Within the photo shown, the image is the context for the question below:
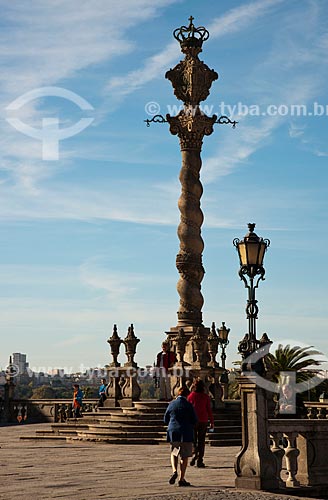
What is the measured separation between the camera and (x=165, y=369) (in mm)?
30891

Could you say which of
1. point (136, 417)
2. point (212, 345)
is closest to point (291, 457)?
point (136, 417)

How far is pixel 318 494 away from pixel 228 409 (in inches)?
561

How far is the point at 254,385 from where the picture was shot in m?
14.7

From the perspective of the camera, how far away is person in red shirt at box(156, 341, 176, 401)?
30750 millimetres

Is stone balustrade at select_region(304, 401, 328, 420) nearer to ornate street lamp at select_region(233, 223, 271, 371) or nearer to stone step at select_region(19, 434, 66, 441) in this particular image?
stone step at select_region(19, 434, 66, 441)

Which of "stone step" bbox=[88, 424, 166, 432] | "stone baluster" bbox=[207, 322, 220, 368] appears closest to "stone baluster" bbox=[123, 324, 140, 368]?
"stone baluster" bbox=[207, 322, 220, 368]

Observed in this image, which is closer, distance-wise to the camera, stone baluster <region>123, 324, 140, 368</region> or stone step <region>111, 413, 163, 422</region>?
stone step <region>111, 413, 163, 422</region>

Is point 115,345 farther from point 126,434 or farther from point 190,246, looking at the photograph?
point 126,434

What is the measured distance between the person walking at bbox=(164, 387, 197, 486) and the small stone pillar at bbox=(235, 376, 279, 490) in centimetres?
94

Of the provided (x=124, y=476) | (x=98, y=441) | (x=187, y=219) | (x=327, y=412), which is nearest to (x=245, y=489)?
(x=124, y=476)

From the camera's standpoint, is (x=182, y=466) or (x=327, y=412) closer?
(x=182, y=466)

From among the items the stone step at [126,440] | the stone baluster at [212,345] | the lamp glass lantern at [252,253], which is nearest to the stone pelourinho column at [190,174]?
the stone baluster at [212,345]

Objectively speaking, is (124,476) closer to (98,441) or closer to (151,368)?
(98,441)

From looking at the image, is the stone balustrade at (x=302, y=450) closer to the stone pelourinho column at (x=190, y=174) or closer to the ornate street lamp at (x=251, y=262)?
the ornate street lamp at (x=251, y=262)
